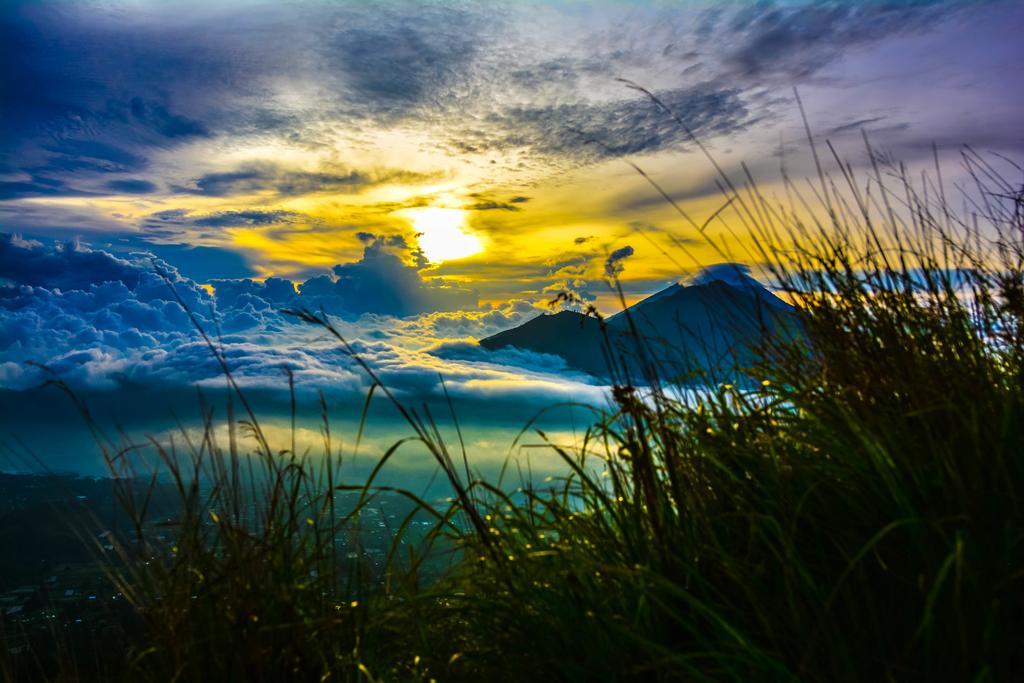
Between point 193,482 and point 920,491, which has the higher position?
point 193,482

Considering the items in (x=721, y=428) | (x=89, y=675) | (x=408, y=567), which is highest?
(x=721, y=428)

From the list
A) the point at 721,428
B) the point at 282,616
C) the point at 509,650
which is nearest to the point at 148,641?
the point at 282,616

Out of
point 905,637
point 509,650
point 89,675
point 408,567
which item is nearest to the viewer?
point 905,637

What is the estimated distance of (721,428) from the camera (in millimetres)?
2639

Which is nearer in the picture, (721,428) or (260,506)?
(260,506)

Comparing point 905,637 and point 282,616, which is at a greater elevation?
point 282,616

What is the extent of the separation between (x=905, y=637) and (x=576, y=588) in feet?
2.90

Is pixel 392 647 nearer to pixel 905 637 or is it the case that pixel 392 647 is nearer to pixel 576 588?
pixel 576 588

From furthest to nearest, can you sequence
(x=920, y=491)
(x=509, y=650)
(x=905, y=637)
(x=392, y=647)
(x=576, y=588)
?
(x=392, y=647) < (x=509, y=650) < (x=576, y=588) < (x=920, y=491) < (x=905, y=637)

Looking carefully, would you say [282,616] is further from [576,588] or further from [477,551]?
[576,588]

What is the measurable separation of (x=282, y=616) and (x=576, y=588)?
935 mm

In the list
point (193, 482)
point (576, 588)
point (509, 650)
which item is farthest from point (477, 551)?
point (193, 482)

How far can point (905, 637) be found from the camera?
67.9 inches

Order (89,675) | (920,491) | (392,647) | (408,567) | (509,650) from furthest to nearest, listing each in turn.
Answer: (89,675), (408,567), (392,647), (509,650), (920,491)
